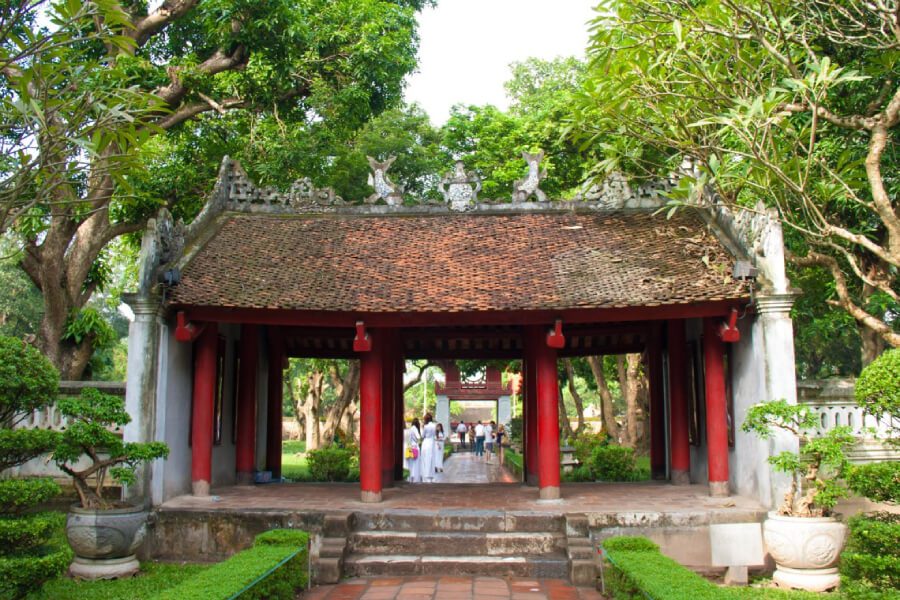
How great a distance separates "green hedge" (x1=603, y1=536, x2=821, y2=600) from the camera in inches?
240

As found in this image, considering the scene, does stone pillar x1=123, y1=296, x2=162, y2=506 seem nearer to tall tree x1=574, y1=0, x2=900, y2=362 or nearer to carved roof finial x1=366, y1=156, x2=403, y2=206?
carved roof finial x1=366, y1=156, x2=403, y2=206

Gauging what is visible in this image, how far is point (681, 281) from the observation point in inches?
414

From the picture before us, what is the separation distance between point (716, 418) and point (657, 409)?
11.0 ft

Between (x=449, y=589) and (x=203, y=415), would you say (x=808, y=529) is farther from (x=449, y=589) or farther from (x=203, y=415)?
(x=203, y=415)

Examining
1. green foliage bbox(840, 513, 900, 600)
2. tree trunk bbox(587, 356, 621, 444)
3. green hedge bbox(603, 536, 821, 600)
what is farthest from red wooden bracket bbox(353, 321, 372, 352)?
tree trunk bbox(587, 356, 621, 444)

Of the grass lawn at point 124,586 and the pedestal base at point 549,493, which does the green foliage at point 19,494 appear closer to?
the grass lawn at point 124,586

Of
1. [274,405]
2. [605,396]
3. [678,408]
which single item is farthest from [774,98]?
[605,396]

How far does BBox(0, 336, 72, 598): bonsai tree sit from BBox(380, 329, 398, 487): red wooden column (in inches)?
228

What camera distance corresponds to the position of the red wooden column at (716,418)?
10625 mm

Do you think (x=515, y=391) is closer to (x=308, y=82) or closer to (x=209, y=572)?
(x=308, y=82)

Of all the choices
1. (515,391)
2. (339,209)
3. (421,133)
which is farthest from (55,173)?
(515,391)

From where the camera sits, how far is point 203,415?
10.9m

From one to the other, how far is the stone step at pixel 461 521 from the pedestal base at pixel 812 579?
253 centimetres

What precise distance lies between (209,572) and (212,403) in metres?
4.51
